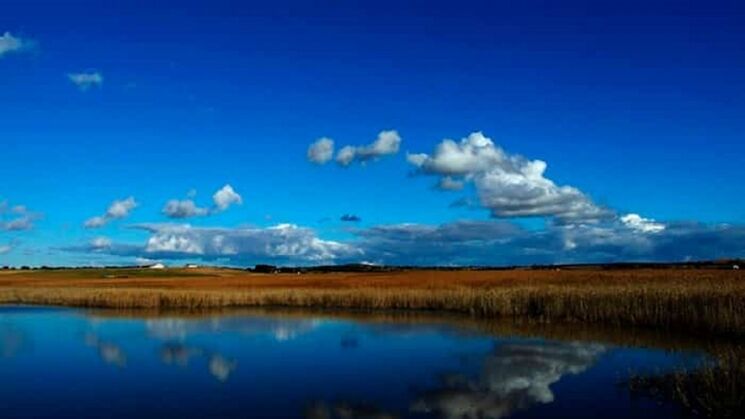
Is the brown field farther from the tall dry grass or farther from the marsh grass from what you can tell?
the marsh grass

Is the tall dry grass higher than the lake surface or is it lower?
higher

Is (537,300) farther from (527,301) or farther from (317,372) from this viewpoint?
(317,372)

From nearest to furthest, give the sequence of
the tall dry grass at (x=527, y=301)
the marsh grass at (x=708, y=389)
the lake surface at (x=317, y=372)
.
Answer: the marsh grass at (x=708, y=389)
the lake surface at (x=317, y=372)
the tall dry grass at (x=527, y=301)

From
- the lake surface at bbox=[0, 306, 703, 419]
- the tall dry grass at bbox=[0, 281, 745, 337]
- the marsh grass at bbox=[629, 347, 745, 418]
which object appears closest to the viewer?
the marsh grass at bbox=[629, 347, 745, 418]

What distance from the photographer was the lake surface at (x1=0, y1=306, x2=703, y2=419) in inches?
513

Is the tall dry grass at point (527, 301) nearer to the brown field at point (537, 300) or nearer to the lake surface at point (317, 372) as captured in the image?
the brown field at point (537, 300)

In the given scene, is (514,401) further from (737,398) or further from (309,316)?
(309,316)

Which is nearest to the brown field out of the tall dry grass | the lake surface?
the tall dry grass

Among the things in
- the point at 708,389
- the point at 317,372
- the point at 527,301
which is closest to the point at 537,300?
the point at 527,301

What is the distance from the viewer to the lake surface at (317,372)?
13.0m

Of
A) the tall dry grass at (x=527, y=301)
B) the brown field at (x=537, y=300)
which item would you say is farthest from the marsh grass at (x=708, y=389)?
the tall dry grass at (x=527, y=301)

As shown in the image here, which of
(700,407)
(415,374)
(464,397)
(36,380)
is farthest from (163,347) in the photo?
(700,407)

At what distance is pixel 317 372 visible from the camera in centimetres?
1727

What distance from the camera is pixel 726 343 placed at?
1969 cm
